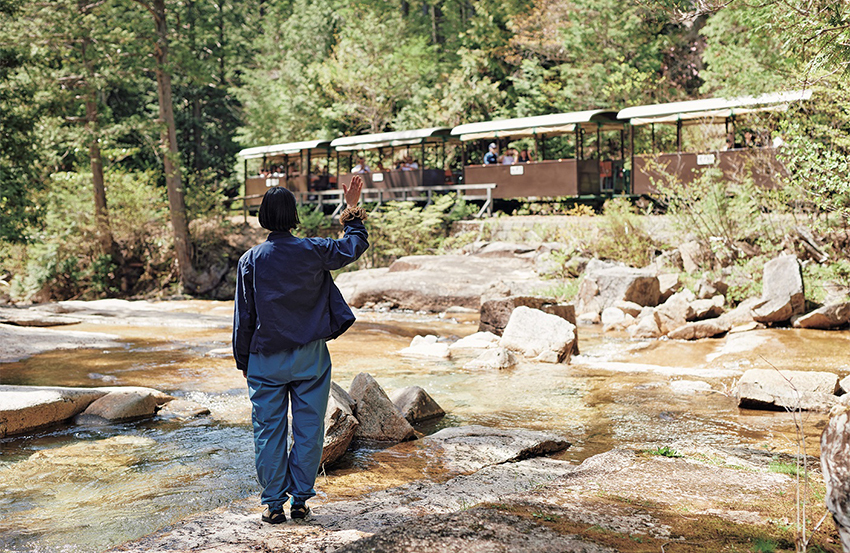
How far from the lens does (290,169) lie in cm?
3269

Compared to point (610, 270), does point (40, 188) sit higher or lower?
higher

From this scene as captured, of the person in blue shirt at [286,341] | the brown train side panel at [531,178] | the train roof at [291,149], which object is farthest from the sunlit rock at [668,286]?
the train roof at [291,149]

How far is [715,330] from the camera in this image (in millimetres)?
11398

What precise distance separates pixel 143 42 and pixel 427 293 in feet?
34.8

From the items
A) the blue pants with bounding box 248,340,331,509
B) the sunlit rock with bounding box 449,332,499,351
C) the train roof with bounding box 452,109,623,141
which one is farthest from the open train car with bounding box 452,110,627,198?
the blue pants with bounding box 248,340,331,509

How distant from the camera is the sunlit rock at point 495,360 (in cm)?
952

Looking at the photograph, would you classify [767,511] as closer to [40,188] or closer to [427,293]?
[427,293]

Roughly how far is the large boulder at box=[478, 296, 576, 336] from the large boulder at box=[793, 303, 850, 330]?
132 inches

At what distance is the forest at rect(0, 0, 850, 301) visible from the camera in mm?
12750

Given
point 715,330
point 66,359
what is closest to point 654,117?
point 715,330

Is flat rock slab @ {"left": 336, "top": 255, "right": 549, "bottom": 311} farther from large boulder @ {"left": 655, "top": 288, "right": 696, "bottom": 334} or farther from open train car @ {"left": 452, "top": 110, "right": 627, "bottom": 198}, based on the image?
open train car @ {"left": 452, "top": 110, "right": 627, "bottom": 198}

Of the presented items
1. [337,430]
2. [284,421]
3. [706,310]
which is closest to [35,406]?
[337,430]

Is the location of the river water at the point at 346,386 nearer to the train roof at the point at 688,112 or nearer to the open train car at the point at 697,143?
the open train car at the point at 697,143

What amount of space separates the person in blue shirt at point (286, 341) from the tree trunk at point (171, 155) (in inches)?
695
